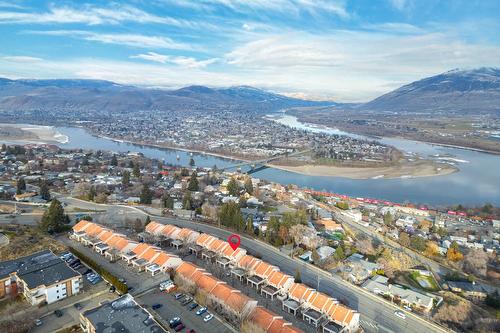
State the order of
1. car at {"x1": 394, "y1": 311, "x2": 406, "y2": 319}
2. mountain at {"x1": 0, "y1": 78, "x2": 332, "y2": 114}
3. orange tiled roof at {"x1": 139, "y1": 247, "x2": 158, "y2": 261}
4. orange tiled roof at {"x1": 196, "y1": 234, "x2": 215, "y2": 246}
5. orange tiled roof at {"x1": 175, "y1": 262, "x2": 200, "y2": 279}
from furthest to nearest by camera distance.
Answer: mountain at {"x1": 0, "y1": 78, "x2": 332, "y2": 114} → orange tiled roof at {"x1": 196, "y1": 234, "x2": 215, "y2": 246} → orange tiled roof at {"x1": 139, "y1": 247, "x2": 158, "y2": 261} → orange tiled roof at {"x1": 175, "y1": 262, "x2": 200, "y2": 279} → car at {"x1": 394, "y1": 311, "x2": 406, "y2": 319}

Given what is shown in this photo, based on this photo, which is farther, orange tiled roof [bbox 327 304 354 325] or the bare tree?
the bare tree

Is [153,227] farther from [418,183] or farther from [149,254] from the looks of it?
[418,183]

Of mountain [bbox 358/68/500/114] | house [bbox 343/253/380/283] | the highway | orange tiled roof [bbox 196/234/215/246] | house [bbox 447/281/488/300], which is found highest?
mountain [bbox 358/68/500/114]

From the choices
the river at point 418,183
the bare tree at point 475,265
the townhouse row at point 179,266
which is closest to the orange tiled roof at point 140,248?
the townhouse row at point 179,266

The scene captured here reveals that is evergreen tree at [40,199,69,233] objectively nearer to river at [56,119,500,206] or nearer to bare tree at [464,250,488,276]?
bare tree at [464,250,488,276]

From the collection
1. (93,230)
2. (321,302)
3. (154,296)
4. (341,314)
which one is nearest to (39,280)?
(154,296)

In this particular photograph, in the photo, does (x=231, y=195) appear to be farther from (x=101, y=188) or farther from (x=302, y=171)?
(x=302, y=171)

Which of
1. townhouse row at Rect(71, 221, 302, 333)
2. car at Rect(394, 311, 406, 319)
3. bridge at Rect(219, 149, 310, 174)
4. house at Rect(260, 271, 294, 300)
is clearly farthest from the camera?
bridge at Rect(219, 149, 310, 174)

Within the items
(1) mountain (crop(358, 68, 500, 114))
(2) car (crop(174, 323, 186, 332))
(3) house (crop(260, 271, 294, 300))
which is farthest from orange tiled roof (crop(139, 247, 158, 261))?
(1) mountain (crop(358, 68, 500, 114))
